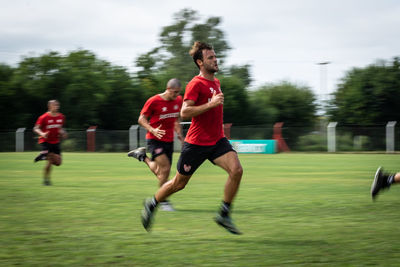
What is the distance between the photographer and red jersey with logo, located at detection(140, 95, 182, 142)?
852 cm

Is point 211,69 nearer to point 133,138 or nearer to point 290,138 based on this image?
point 290,138

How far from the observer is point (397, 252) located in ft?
15.9

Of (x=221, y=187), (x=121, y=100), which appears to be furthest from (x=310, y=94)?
(x=221, y=187)

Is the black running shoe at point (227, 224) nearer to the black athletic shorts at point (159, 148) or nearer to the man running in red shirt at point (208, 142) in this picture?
the man running in red shirt at point (208, 142)

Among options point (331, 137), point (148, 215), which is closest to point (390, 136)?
point (331, 137)

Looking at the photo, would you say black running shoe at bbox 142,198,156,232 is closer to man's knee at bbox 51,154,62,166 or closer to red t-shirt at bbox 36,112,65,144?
man's knee at bbox 51,154,62,166

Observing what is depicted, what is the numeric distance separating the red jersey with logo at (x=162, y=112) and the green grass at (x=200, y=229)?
4.13ft

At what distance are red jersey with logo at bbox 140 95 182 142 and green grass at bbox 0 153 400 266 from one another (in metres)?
1.26

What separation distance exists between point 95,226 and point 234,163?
6.49 ft

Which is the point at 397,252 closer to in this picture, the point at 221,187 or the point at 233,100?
the point at 221,187

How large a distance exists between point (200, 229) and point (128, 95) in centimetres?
3876

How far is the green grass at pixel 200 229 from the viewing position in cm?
476

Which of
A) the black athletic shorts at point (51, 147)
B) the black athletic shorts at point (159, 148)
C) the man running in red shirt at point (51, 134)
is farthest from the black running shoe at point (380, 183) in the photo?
the black athletic shorts at point (51, 147)

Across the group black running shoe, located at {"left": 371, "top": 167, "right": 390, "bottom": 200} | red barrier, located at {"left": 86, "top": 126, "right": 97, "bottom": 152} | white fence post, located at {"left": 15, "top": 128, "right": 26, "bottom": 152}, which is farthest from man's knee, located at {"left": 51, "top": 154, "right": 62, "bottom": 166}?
white fence post, located at {"left": 15, "top": 128, "right": 26, "bottom": 152}
